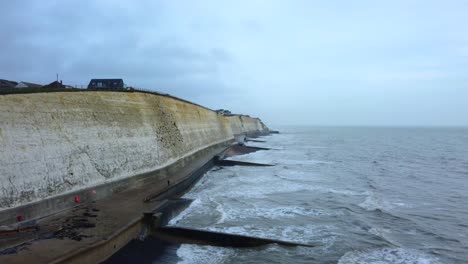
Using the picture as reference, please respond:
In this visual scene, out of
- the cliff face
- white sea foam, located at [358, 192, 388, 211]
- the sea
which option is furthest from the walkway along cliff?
white sea foam, located at [358, 192, 388, 211]

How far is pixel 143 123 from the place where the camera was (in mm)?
24984

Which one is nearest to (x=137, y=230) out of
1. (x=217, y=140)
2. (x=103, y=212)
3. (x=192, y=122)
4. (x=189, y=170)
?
(x=103, y=212)

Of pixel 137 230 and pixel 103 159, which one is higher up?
pixel 103 159

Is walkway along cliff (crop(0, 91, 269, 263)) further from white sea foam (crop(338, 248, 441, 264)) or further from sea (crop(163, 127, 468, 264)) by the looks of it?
white sea foam (crop(338, 248, 441, 264))

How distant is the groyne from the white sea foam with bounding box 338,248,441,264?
35.5ft

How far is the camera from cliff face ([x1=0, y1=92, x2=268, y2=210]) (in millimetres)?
13055

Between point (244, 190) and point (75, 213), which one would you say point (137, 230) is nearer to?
point (75, 213)

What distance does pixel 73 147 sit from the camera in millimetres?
16484

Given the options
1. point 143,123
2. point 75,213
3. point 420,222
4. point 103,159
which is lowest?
point 420,222

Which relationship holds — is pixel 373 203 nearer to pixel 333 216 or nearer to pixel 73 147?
pixel 333 216

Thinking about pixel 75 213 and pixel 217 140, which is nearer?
pixel 75 213

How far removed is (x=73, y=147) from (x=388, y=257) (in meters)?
13.2

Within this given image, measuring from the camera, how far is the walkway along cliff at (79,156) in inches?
505

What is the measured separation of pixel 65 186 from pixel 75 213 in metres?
1.42
